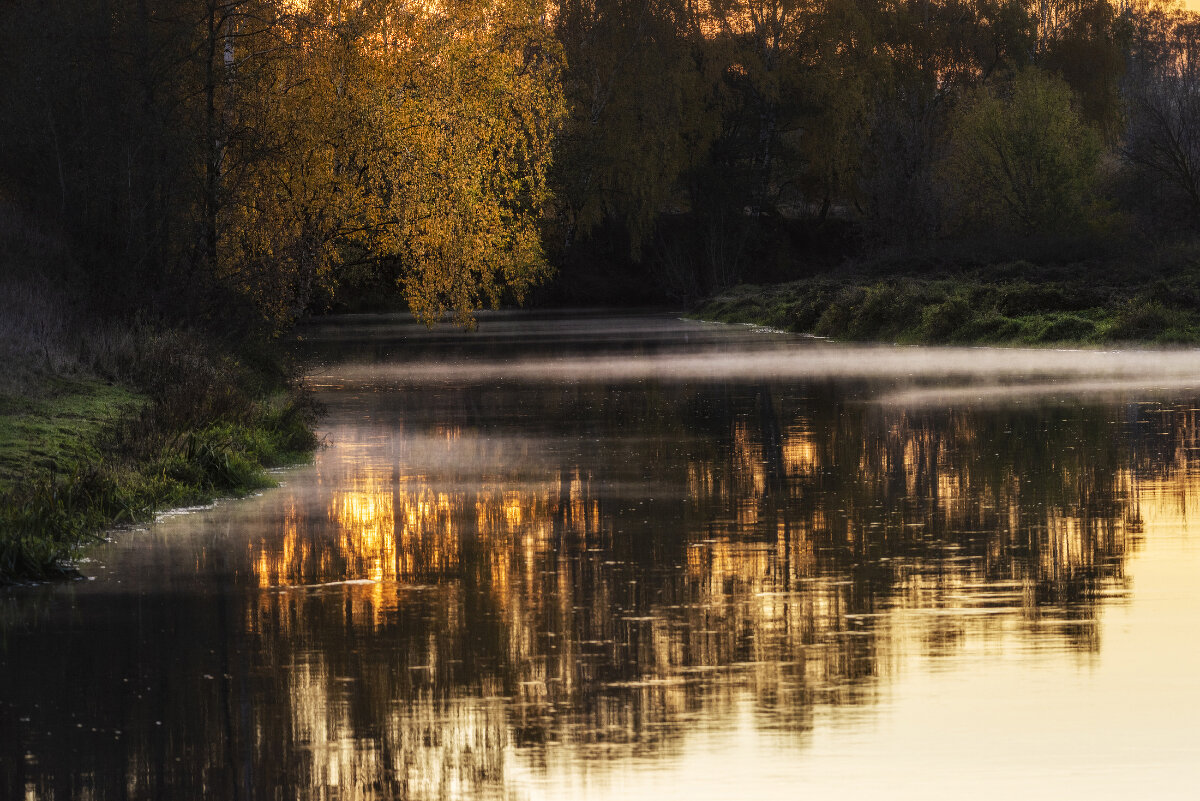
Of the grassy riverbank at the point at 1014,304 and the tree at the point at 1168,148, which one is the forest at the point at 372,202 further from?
the tree at the point at 1168,148

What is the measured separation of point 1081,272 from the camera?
54.3 m

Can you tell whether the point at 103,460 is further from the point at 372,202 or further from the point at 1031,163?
the point at 1031,163

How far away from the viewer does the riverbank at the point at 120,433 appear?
44.5ft

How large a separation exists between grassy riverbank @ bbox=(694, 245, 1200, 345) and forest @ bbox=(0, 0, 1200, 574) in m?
0.11

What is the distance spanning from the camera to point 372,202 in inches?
1209

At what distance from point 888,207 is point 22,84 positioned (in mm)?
55912

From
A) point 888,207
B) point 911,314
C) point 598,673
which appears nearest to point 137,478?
point 598,673

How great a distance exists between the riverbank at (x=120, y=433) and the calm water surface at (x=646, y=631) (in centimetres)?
52

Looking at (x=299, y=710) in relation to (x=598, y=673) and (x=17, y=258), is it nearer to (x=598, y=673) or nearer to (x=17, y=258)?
(x=598, y=673)

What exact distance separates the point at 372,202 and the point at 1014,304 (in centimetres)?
2142

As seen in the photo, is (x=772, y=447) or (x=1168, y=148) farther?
(x=1168, y=148)

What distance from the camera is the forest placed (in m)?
20.8

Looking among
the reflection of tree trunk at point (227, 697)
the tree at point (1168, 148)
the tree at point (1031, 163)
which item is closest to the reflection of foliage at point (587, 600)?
the reflection of tree trunk at point (227, 697)

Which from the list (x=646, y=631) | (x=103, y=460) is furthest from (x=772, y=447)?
(x=646, y=631)
